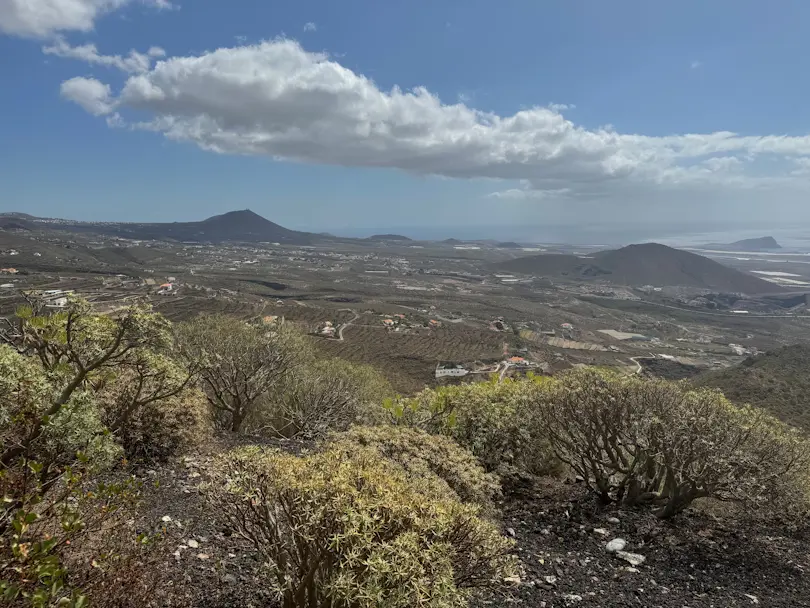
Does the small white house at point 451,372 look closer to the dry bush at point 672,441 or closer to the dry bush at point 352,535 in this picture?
the dry bush at point 672,441

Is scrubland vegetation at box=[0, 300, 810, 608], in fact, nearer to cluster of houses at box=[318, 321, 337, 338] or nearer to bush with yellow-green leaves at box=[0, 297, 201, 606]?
bush with yellow-green leaves at box=[0, 297, 201, 606]

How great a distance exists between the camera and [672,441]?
8.54m

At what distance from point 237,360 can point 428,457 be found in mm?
9746

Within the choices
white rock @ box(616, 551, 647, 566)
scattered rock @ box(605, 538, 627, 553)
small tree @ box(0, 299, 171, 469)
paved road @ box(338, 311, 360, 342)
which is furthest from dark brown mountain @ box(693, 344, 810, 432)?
paved road @ box(338, 311, 360, 342)

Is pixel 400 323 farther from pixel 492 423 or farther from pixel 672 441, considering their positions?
pixel 672 441

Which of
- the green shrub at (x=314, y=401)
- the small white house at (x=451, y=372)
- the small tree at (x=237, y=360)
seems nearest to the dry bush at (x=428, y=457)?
the green shrub at (x=314, y=401)

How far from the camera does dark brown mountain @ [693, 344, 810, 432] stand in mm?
28619

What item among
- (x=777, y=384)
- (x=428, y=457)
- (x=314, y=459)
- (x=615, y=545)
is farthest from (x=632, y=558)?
(x=777, y=384)

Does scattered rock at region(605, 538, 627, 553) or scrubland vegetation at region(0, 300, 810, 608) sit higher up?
scrubland vegetation at region(0, 300, 810, 608)

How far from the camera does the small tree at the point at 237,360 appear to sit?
577 inches

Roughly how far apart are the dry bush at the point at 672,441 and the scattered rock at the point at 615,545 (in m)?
1.62

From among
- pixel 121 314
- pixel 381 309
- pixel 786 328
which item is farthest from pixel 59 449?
pixel 786 328

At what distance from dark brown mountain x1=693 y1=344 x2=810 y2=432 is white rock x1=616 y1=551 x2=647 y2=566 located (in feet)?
72.3

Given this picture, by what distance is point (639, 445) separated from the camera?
8984mm
